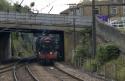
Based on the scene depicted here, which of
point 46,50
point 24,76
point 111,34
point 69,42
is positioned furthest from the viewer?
point 69,42

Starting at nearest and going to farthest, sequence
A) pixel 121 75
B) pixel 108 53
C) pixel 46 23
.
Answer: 1. pixel 121 75
2. pixel 108 53
3. pixel 46 23

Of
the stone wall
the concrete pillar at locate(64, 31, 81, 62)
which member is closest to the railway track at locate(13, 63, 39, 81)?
the stone wall

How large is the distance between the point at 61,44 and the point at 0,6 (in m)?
37.7

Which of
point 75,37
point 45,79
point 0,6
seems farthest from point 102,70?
point 0,6

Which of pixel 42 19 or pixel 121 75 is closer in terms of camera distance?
pixel 121 75

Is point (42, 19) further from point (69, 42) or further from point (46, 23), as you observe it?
point (69, 42)

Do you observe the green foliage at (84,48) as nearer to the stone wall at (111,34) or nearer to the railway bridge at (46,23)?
the stone wall at (111,34)

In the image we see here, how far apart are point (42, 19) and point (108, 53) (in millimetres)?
20567

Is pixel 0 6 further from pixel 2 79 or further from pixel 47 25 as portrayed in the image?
pixel 2 79

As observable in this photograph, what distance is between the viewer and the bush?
117ft

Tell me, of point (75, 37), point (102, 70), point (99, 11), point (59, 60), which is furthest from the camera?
point (99, 11)

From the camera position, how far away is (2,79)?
31.5m

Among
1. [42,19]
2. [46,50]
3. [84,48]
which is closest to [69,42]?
[46,50]

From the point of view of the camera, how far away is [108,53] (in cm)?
3581
